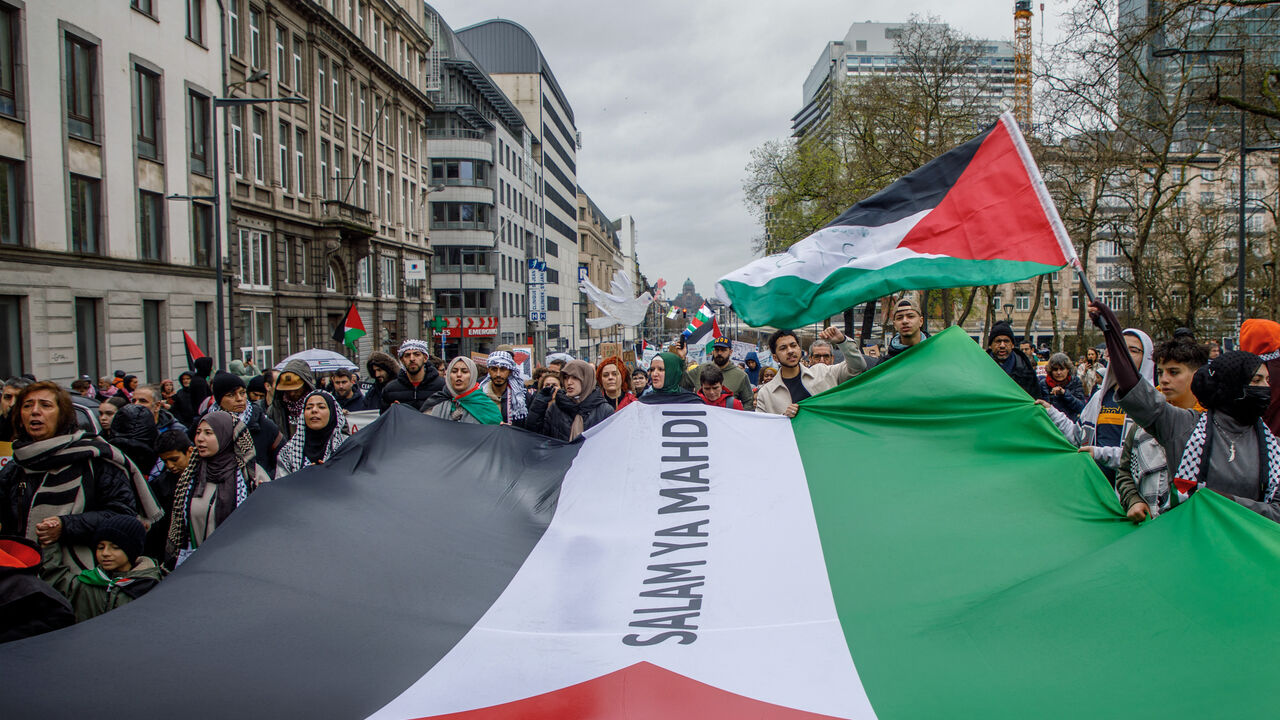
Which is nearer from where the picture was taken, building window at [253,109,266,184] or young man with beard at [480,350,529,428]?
young man with beard at [480,350,529,428]

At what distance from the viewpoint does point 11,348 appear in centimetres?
1991

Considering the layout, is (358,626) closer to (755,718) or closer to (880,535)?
(755,718)

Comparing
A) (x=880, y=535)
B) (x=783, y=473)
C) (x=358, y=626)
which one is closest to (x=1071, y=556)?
(x=880, y=535)

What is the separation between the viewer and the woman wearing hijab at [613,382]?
757 cm

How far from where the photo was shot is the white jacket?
6646mm

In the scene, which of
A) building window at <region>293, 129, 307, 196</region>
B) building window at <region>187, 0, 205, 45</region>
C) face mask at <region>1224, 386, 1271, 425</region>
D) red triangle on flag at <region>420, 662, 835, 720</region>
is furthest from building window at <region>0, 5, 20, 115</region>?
face mask at <region>1224, 386, 1271, 425</region>

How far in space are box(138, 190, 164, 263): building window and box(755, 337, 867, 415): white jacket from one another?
2306cm

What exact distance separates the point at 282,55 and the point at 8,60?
1574 centimetres

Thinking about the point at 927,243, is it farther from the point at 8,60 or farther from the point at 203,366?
the point at 8,60

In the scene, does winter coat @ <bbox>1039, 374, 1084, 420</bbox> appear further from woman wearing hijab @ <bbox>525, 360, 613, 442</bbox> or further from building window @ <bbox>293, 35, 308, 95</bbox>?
building window @ <bbox>293, 35, 308, 95</bbox>

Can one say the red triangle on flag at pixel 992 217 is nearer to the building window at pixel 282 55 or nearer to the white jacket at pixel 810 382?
the white jacket at pixel 810 382

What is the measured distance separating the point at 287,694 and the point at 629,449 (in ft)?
7.76

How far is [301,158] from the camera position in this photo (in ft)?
119

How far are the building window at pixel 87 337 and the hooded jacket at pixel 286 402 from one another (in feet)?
58.7
